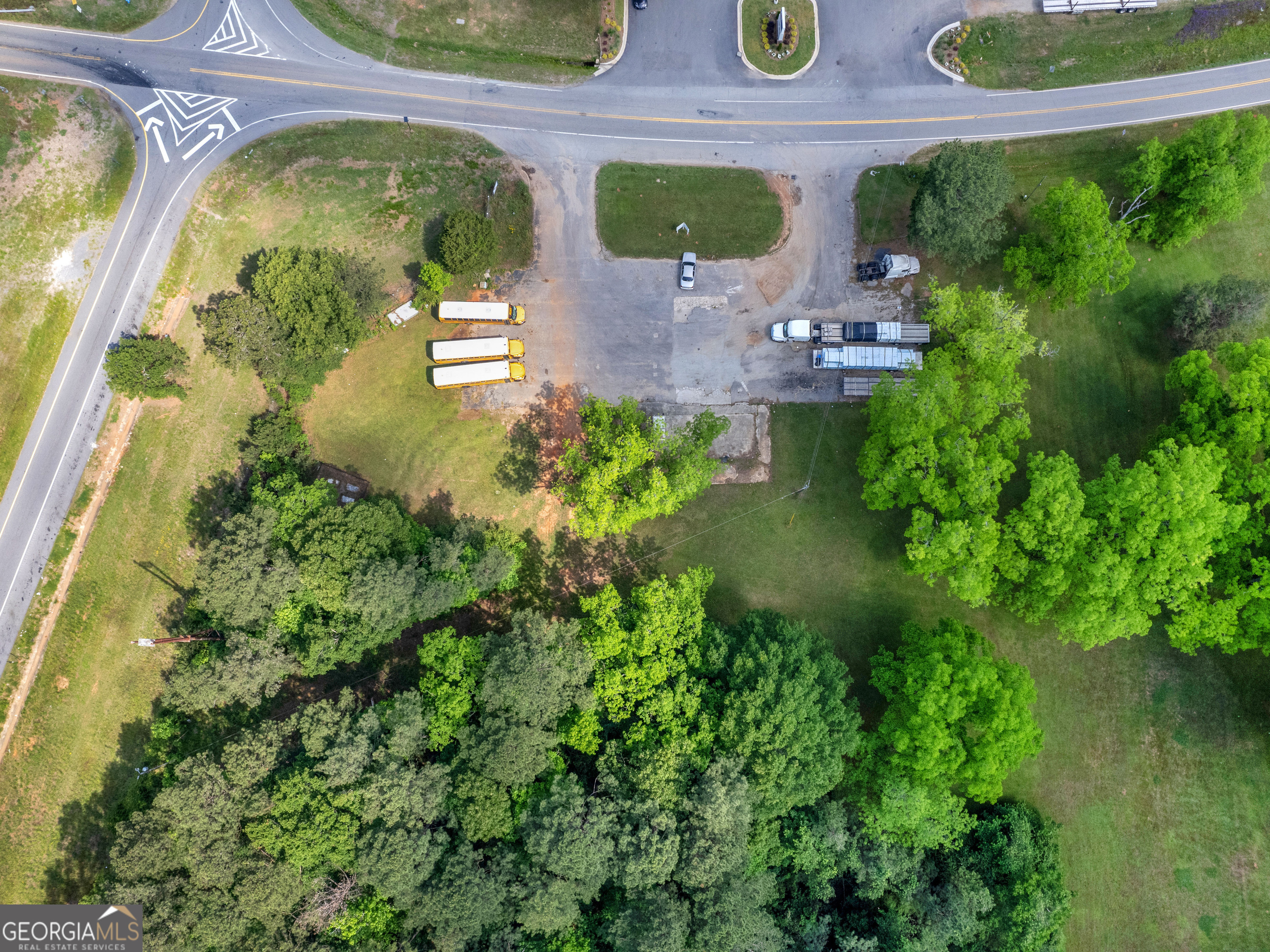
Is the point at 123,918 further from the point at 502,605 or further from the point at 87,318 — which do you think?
the point at 87,318

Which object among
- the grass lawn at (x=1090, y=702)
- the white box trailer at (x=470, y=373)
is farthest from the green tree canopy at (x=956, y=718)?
the white box trailer at (x=470, y=373)

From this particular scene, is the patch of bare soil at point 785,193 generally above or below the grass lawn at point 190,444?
above

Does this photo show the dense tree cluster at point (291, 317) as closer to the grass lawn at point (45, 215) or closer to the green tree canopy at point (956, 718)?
the grass lawn at point (45, 215)

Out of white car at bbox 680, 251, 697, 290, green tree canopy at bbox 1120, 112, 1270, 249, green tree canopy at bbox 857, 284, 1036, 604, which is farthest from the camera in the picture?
white car at bbox 680, 251, 697, 290

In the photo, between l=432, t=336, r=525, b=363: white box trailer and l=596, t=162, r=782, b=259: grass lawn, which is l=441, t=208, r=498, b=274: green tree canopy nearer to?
l=432, t=336, r=525, b=363: white box trailer

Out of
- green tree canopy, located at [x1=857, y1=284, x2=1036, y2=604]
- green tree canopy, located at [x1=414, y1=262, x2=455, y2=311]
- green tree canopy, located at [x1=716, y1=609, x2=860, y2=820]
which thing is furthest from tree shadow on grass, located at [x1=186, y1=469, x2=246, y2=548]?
green tree canopy, located at [x1=857, y1=284, x2=1036, y2=604]

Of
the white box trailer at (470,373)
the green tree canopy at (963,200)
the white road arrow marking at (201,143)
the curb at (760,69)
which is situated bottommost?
the white box trailer at (470,373)
